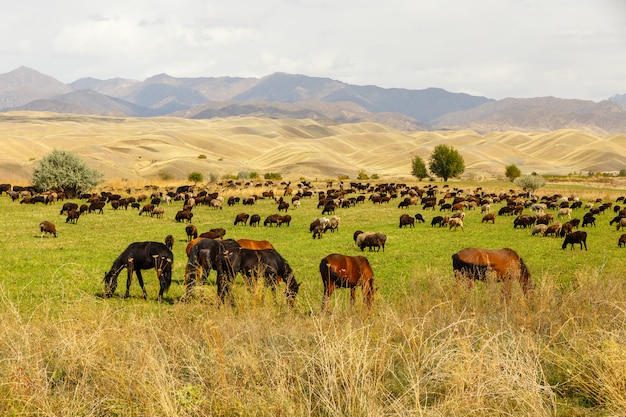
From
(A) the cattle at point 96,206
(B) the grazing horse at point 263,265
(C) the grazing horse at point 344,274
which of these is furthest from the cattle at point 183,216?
(C) the grazing horse at point 344,274

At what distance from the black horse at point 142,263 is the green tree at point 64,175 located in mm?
36968

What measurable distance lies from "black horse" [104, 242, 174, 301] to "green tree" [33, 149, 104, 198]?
37.0 meters

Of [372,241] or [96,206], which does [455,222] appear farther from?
[96,206]

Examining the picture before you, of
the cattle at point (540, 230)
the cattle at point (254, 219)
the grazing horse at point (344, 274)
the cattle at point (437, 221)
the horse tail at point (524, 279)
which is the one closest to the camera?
the horse tail at point (524, 279)

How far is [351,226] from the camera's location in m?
30.8

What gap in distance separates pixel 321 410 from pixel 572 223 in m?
28.4

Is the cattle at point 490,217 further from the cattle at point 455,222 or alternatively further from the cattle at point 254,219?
the cattle at point 254,219

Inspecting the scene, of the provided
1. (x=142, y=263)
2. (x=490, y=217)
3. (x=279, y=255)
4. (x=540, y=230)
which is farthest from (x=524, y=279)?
(x=490, y=217)

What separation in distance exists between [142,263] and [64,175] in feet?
125

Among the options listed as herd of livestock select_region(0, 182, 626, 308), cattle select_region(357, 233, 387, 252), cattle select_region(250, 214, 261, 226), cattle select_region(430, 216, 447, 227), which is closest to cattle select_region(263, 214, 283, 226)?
herd of livestock select_region(0, 182, 626, 308)

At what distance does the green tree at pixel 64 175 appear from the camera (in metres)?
44.6

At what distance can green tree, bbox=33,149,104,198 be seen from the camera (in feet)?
146

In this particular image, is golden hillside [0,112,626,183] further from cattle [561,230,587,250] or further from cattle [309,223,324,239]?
cattle [561,230,587,250]

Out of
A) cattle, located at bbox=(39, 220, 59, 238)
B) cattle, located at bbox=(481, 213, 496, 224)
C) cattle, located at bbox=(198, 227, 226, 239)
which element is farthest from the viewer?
cattle, located at bbox=(481, 213, 496, 224)
